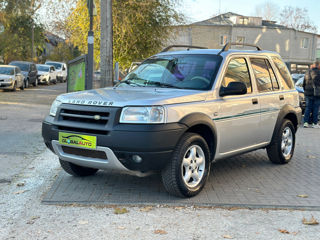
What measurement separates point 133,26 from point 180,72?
14.5 metres

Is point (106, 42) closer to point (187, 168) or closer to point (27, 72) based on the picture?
point (187, 168)

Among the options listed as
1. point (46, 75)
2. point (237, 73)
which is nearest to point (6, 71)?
point (46, 75)

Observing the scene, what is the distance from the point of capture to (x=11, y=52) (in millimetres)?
46031

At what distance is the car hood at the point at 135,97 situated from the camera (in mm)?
4738

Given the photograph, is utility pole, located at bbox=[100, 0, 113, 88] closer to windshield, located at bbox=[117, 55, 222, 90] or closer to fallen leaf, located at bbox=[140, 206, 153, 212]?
windshield, located at bbox=[117, 55, 222, 90]

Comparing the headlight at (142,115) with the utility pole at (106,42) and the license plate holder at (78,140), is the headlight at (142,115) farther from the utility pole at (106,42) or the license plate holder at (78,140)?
the utility pole at (106,42)

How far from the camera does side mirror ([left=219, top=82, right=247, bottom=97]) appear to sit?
544cm

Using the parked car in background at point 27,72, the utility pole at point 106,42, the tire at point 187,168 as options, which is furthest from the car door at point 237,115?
the parked car in background at point 27,72

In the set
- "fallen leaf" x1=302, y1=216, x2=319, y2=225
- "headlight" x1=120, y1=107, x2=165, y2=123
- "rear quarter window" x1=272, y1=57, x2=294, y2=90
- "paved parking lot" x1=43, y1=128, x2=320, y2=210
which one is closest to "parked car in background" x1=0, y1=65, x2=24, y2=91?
"paved parking lot" x1=43, y1=128, x2=320, y2=210

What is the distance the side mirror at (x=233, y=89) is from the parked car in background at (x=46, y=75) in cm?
2764

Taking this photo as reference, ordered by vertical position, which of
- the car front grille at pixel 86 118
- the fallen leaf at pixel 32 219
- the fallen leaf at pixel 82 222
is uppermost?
the car front grille at pixel 86 118

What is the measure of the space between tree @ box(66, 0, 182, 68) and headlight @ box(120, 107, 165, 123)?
14.9m

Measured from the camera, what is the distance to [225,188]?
5.61 m

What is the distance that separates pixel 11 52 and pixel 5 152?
135ft
